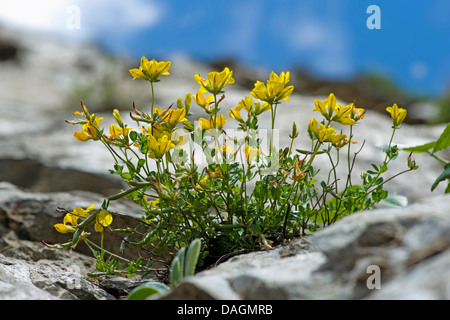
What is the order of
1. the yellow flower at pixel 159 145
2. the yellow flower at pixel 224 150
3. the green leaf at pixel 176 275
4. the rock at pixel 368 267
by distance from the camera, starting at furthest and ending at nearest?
the yellow flower at pixel 224 150, the yellow flower at pixel 159 145, the green leaf at pixel 176 275, the rock at pixel 368 267

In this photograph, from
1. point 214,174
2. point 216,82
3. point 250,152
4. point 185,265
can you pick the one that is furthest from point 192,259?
point 216,82

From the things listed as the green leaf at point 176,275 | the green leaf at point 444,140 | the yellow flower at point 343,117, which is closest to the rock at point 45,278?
the green leaf at point 176,275

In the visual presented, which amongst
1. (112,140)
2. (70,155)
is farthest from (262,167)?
(70,155)

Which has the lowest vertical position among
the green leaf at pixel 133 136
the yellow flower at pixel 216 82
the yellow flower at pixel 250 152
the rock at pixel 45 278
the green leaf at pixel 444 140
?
the rock at pixel 45 278

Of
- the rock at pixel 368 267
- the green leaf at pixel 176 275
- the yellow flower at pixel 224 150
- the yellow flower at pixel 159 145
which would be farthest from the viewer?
the yellow flower at pixel 224 150

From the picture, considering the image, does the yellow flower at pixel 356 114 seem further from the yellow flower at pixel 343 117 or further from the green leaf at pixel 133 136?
the green leaf at pixel 133 136

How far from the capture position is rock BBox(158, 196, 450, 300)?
85cm

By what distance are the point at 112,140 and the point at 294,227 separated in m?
0.61

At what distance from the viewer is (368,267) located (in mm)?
914

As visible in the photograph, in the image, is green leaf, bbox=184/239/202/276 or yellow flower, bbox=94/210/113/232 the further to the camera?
yellow flower, bbox=94/210/113/232

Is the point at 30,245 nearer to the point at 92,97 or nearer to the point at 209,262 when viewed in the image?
the point at 209,262

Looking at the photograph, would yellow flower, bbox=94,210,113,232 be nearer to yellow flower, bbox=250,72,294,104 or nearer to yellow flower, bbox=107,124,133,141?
yellow flower, bbox=107,124,133,141

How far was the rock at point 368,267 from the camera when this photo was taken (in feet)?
2.80

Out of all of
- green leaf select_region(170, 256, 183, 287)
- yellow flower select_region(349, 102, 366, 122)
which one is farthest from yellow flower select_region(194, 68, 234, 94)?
green leaf select_region(170, 256, 183, 287)
